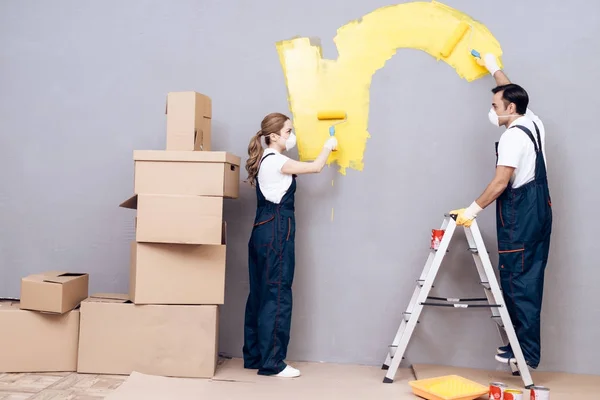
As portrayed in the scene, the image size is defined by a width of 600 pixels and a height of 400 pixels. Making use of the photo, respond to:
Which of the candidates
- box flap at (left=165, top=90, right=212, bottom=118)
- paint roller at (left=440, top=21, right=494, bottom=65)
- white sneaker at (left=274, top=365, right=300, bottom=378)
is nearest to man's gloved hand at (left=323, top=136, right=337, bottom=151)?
box flap at (left=165, top=90, right=212, bottom=118)

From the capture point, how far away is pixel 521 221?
8.40 feet

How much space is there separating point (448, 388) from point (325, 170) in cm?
118

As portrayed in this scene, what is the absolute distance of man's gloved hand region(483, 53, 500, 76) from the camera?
284 centimetres

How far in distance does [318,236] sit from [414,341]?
→ 2.29ft

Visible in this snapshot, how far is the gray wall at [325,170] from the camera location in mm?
2895

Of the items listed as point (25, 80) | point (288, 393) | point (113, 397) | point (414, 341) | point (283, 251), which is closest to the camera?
point (113, 397)

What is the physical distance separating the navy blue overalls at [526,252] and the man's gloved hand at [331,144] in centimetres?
81

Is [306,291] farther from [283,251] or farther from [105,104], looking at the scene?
[105,104]

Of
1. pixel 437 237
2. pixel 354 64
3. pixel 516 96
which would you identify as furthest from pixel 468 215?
pixel 354 64

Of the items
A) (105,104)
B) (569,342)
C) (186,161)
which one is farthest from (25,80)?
(569,342)

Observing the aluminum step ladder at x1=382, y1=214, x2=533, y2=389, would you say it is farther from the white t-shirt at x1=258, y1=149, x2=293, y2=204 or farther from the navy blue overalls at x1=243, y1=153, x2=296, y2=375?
the white t-shirt at x1=258, y1=149, x2=293, y2=204

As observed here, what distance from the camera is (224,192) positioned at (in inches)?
102

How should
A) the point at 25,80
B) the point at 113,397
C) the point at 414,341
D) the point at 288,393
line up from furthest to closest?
the point at 25,80 < the point at 414,341 < the point at 288,393 < the point at 113,397

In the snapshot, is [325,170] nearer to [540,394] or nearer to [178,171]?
[178,171]
